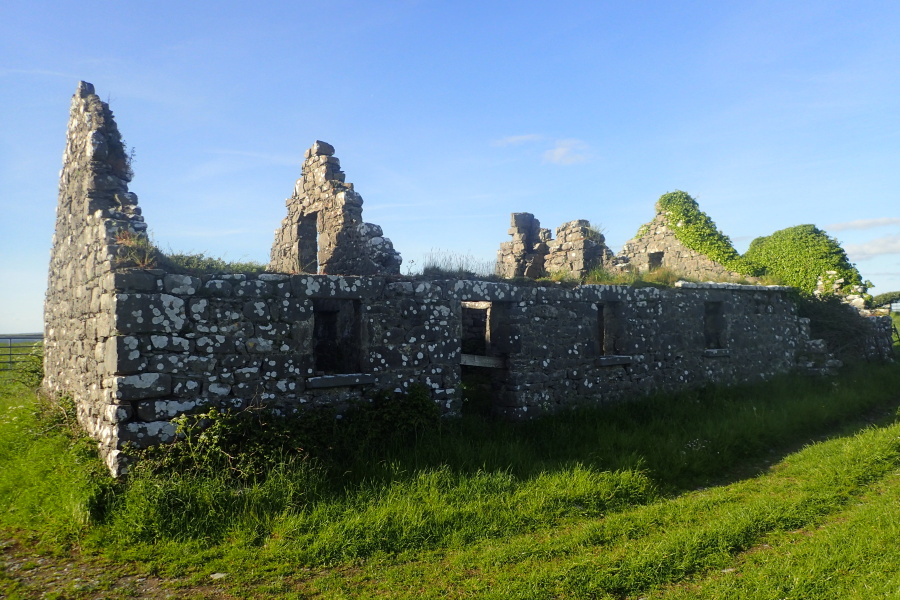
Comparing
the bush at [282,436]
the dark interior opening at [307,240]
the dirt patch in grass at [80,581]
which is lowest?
the dirt patch in grass at [80,581]

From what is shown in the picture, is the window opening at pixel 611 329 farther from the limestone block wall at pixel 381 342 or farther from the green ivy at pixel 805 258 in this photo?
the green ivy at pixel 805 258

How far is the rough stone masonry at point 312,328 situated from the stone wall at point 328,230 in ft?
0.14

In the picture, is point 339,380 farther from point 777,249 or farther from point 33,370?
point 777,249

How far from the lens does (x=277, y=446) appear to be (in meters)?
7.01

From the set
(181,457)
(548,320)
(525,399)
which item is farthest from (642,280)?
(181,457)

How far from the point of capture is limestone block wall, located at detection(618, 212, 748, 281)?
18.3 meters

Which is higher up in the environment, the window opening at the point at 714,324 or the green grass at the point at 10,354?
the window opening at the point at 714,324

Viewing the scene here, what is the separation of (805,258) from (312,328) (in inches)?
703

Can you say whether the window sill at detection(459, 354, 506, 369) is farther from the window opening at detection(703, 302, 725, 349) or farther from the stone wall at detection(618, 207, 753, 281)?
the stone wall at detection(618, 207, 753, 281)

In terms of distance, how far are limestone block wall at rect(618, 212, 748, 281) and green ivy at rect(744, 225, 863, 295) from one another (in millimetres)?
2326

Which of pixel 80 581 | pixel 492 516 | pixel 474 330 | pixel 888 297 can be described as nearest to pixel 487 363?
pixel 474 330

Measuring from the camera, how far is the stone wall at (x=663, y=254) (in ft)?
60.2

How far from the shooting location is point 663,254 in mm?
19828

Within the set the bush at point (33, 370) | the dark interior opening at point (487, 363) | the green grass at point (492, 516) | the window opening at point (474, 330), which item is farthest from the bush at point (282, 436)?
the bush at point (33, 370)
